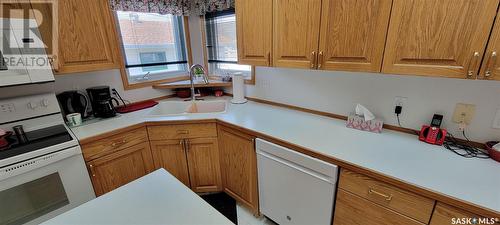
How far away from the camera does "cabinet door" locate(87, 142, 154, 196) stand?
1535 mm

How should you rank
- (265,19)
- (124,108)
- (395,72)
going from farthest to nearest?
1. (124,108)
2. (265,19)
3. (395,72)

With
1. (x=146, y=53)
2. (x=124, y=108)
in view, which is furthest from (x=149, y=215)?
(x=146, y=53)

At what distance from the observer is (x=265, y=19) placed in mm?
1520

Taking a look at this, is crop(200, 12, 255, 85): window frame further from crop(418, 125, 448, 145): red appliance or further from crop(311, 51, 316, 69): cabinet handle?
crop(418, 125, 448, 145): red appliance

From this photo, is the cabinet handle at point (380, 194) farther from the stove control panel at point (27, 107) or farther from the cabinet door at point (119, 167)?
the stove control panel at point (27, 107)

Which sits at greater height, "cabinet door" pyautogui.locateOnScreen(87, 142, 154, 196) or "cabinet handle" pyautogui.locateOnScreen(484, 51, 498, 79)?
"cabinet handle" pyautogui.locateOnScreen(484, 51, 498, 79)

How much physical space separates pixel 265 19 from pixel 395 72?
92 centimetres

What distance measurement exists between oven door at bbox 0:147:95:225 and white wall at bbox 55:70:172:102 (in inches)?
29.3

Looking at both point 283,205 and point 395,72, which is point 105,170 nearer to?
point 283,205

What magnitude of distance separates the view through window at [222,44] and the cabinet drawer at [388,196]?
4.80 feet

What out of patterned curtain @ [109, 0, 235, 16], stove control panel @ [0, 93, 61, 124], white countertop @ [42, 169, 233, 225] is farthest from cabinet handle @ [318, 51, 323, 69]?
stove control panel @ [0, 93, 61, 124]

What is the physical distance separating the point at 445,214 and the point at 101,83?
2.57m

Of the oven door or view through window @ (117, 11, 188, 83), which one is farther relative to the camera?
view through window @ (117, 11, 188, 83)

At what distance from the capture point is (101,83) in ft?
6.36
